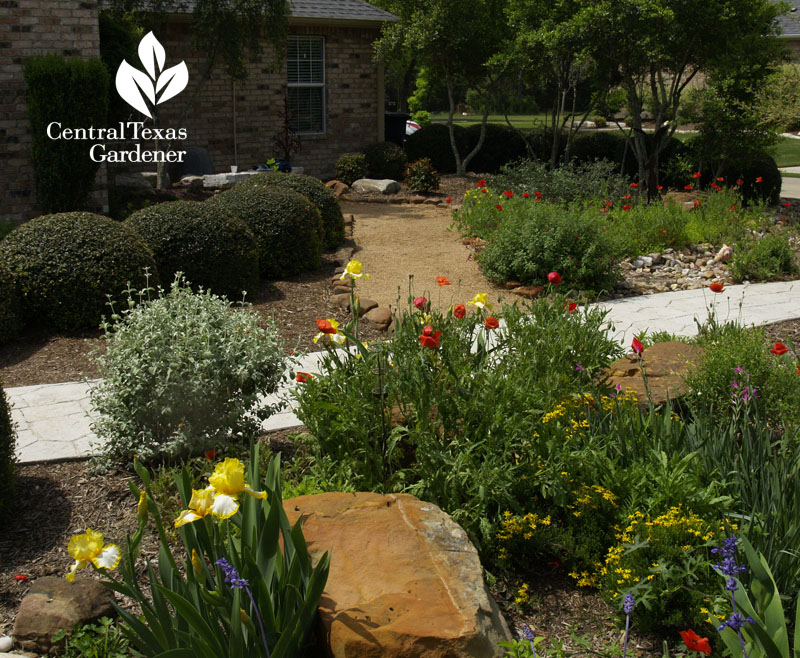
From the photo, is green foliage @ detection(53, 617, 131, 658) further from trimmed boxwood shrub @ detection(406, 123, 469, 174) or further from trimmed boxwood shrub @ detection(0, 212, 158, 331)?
trimmed boxwood shrub @ detection(406, 123, 469, 174)

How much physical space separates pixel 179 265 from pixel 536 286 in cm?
331

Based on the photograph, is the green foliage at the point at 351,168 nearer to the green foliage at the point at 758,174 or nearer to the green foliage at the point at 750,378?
the green foliage at the point at 758,174

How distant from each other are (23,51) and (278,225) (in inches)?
162

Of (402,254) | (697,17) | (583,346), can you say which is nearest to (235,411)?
(583,346)

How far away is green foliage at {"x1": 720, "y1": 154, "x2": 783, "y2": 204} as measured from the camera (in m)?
13.2

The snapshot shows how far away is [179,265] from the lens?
7145 mm

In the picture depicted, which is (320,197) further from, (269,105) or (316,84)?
(316,84)

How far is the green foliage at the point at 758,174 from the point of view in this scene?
13.2 m

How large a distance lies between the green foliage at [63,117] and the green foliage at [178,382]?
6.35 m

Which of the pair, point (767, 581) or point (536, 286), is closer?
point (767, 581)

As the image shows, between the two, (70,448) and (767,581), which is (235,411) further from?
(767,581)

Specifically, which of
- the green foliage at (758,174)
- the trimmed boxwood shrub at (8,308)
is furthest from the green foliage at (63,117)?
the green foliage at (758,174)

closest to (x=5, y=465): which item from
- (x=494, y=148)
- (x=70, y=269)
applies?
(x=70, y=269)

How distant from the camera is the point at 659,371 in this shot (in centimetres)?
475
